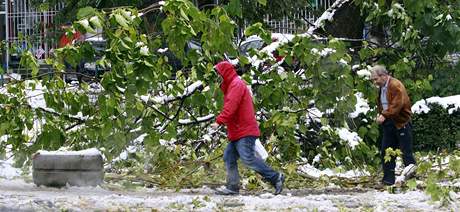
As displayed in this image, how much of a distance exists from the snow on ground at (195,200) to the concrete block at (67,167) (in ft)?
0.33

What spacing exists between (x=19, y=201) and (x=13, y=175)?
98.8 inches

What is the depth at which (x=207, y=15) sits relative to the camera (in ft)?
31.4

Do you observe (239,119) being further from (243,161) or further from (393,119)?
(393,119)

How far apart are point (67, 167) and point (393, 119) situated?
3.78 metres

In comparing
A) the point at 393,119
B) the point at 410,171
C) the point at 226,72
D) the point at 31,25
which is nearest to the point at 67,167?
the point at 226,72

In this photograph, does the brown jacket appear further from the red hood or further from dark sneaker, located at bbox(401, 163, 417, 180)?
the red hood

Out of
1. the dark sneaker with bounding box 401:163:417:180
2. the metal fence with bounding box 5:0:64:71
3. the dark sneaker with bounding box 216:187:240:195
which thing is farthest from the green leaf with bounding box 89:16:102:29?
the dark sneaker with bounding box 401:163:417:180

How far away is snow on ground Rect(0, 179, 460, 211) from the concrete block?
0.10m

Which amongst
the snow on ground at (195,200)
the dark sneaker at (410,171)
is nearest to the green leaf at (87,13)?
the snow on ground at (195,200)

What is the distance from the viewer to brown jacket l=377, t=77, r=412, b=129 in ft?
31.3

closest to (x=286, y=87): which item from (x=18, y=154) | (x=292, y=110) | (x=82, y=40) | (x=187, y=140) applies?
(x=292, y=110)

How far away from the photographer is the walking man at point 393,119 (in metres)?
9.59

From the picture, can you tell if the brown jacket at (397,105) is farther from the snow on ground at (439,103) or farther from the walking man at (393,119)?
the snow on ground at (439,103)

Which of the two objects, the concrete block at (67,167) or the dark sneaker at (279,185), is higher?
the concrete block at (67,167)
